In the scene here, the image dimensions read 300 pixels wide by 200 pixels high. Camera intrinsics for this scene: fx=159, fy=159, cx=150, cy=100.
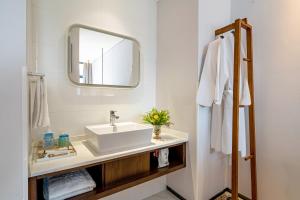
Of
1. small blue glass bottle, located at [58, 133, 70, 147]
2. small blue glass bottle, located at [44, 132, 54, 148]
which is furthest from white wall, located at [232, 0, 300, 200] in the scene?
small blue glass bottle, located at [44, 132, 54, 148]

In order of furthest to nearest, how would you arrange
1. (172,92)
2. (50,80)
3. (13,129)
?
(172,92), (50,80), (13,129)

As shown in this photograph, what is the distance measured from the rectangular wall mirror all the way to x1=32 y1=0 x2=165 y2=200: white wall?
0.06 meters

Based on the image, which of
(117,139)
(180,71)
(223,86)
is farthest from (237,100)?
(117,139)

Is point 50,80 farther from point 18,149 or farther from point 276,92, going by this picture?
point 276,92

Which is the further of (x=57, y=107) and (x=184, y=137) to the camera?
(x=184, y=137)

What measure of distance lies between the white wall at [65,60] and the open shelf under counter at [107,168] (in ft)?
1.06

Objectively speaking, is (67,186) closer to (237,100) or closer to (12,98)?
(12,98)

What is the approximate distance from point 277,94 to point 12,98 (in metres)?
1.94

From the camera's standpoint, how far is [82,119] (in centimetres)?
149

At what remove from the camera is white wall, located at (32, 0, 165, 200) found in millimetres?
1319

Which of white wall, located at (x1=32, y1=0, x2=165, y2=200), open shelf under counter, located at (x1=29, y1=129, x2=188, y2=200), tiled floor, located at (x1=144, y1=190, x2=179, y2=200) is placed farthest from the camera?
tiled floor, located at (x1=144, y1=190, x2=179, y2=200)

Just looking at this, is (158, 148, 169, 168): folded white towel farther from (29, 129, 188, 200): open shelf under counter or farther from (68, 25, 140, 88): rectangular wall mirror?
(68, 25, 140, 88): rectangular wall mirror

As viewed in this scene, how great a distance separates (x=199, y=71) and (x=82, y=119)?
1.21 metres

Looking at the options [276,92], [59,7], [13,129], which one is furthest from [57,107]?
[276,92]
